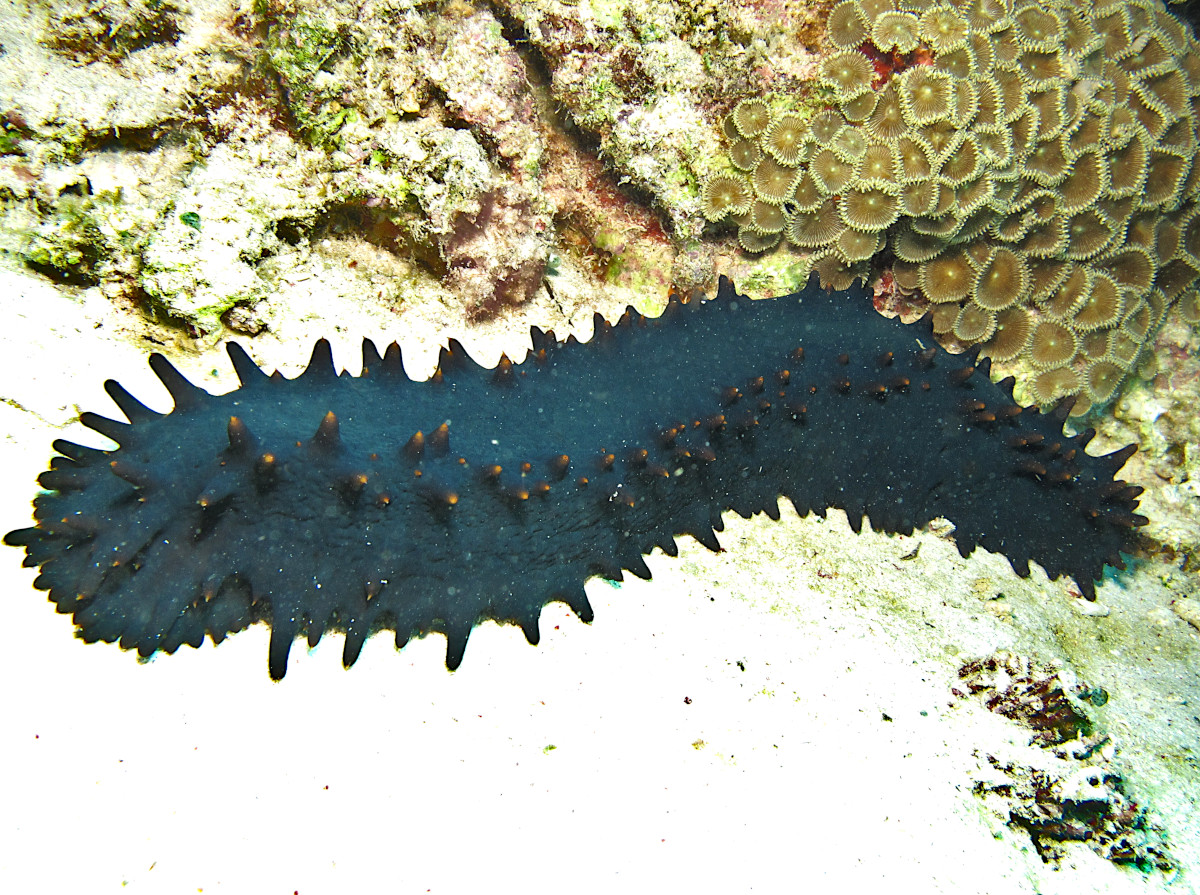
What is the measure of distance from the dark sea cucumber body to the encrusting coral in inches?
26.6

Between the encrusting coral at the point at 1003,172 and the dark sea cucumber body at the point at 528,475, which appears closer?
the dark sea cucumber body at the point at 528,475

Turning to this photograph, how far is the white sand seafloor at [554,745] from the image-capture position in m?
1.62

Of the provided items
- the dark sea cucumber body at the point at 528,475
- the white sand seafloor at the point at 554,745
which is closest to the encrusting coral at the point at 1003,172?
the dark sea cucumber body at the point at 528,475

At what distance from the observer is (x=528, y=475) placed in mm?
2104

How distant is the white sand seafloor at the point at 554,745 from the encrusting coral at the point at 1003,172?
1795mm

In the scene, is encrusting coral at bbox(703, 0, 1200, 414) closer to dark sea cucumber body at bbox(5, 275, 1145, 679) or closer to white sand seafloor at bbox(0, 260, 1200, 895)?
dark sea cucumber body at bbox(5, 275, 1145, 679)

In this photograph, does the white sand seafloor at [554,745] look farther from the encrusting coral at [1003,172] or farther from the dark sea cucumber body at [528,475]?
the encrusting coral at [1003,172]

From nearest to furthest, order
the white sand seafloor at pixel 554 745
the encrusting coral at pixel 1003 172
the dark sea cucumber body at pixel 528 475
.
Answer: the white sand seafloor at pixel 554 745
the dark sea cucumber body at pixel 528 475
the encrusting coral at pixel 1003 172

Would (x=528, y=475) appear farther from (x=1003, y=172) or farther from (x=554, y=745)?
(x=1003, y=172)

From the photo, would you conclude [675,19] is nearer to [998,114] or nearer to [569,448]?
[998,114]

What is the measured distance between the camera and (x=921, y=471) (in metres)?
2.85

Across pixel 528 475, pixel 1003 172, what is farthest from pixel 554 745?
pixel 1003 172

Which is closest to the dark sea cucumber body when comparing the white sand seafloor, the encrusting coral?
the white sand seafloor

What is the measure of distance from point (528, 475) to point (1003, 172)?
2830mm
